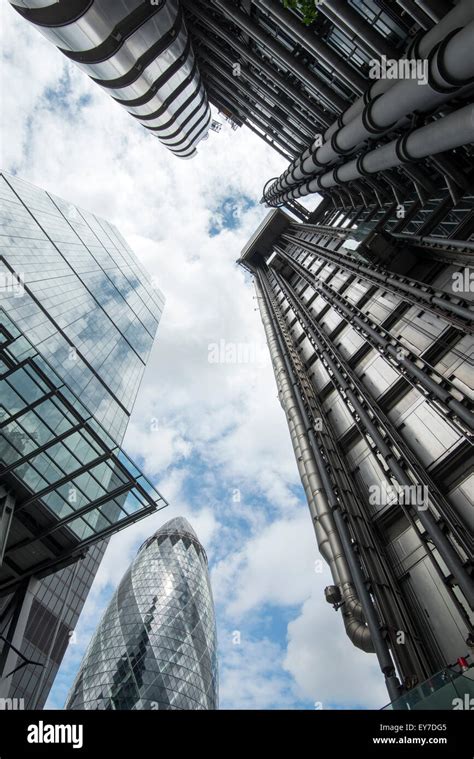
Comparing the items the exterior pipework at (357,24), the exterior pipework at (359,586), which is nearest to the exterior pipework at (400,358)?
the exterior pipework at (359,586)

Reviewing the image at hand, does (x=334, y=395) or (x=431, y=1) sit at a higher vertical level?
(x=431, y=1)

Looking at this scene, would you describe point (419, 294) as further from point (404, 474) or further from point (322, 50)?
point (322, 50)

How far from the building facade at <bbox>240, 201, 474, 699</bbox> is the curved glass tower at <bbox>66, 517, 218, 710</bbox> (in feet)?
197

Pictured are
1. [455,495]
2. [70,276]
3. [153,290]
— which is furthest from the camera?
[153,290]

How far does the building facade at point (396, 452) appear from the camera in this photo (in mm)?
10266

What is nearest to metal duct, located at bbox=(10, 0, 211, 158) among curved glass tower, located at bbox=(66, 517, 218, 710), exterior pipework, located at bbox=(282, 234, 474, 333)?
exterior pipework, located at bbox=(282, 234, 474, 333)

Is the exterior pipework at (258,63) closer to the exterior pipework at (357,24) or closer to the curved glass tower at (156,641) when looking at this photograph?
the exterior pipework at (357,24)

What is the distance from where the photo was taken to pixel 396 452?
14.2m

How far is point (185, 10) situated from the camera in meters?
29.0

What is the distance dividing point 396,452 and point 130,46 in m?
27.6

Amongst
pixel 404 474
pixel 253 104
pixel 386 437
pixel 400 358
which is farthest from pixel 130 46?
pixel 404 474
